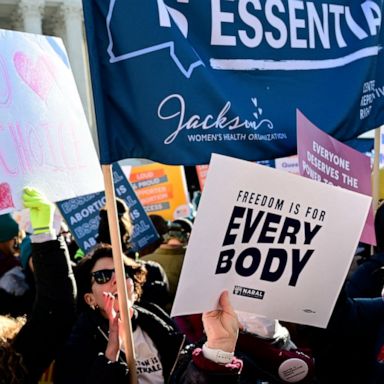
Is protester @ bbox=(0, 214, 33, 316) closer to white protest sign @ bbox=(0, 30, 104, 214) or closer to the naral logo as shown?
white protest sign @ bbox=(0, 30, 104, 214)

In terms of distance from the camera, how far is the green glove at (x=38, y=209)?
8.09 feet

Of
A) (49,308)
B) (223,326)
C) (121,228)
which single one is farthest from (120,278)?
(121,228)

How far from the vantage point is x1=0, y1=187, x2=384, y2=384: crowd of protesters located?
2059 millimetres

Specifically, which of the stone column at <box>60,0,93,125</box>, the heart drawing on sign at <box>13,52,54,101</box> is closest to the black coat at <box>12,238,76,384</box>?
the heart drawing on sign at <box>13,52,54,101</box>

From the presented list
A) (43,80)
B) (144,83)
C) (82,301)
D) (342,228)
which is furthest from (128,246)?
(342,228)

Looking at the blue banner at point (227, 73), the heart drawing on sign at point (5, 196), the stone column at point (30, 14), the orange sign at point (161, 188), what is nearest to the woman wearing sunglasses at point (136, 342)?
the heart drawing on sign at point (5, 196)

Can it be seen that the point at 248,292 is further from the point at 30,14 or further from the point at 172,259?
the point at 30,14

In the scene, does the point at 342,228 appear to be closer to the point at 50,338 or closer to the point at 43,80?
the point at 50,338

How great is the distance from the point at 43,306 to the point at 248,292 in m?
0.87

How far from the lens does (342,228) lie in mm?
2053

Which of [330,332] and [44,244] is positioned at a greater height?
[44,244]

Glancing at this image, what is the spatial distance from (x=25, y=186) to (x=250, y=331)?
3.56ft

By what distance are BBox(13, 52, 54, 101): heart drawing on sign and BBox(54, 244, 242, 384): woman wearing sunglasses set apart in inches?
30.2

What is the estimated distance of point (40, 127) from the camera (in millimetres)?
2650
